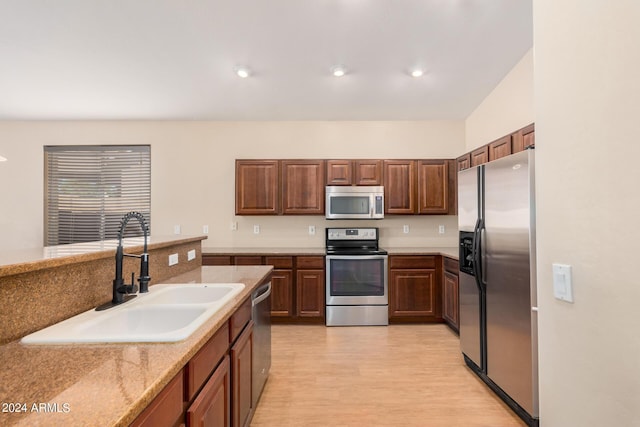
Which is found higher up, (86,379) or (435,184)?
(435,184)

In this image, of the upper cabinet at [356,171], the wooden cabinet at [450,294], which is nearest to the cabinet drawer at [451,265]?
the wooden cabinet at [450,294]

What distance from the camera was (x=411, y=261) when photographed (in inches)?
149

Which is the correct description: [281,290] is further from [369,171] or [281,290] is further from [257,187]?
[369,171]

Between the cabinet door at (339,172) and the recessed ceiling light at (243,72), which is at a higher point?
the recessed ceiling light at (243,72)

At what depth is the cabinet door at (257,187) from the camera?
4047 millimetres

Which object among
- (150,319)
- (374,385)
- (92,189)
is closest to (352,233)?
→ (374,385)

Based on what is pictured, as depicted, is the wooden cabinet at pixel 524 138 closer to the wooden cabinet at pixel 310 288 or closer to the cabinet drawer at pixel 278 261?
the wooden cabinet at pixel 310 288

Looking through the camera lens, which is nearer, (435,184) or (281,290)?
(281,290)

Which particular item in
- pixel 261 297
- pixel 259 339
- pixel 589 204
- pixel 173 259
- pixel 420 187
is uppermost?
pixel 420 187

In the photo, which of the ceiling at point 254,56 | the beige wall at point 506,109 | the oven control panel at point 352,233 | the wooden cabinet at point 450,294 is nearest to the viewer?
the ceiling at point 254,56

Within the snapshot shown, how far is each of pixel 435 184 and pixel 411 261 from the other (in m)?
1.10

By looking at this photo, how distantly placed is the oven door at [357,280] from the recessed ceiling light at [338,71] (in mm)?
2086

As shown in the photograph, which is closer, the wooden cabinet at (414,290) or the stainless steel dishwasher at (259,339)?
the stainless steel dishwasher at (259,339)

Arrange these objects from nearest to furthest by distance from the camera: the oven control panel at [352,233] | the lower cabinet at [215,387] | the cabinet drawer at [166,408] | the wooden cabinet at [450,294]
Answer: the cabinet drawer at [166,408]
the lower cabinet at [215,387]
the wooden cabinet at [450,294]
the oven control panel at [352,233]
